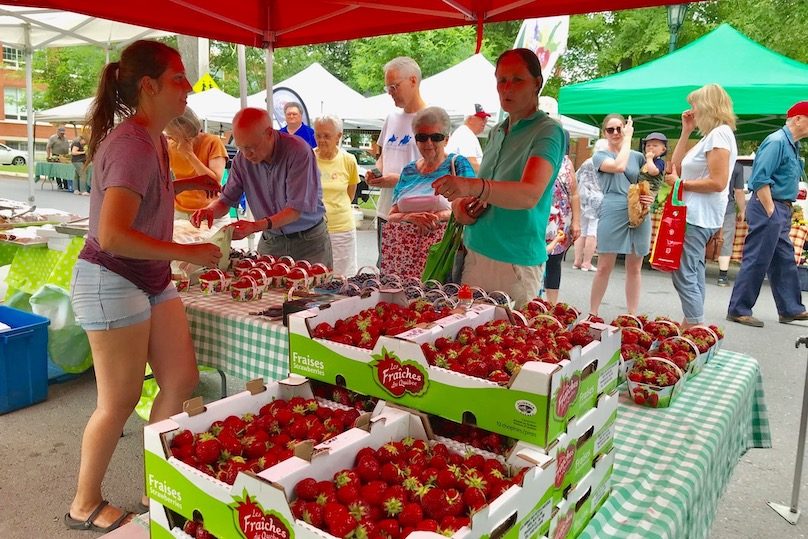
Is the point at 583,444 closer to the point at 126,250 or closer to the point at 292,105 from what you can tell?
the point at 126,250

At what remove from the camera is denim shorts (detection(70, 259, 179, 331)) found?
2.09 meters

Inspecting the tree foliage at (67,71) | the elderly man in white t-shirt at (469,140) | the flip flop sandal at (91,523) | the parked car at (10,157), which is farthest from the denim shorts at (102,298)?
the parked car at (10,157)

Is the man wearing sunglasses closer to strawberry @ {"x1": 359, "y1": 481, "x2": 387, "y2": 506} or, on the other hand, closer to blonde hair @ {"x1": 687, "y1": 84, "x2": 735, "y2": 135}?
blonde hair @ {"x1": 687, "y1": 84, "x2": 735, "y2": 135}

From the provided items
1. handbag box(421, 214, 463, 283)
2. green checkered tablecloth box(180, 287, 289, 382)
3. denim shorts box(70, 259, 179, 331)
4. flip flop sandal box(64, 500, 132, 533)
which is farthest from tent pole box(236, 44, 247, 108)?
flip flop sandal box(64, 500, 132, 533)

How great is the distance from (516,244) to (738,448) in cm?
109

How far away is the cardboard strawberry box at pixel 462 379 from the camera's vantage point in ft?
4.08

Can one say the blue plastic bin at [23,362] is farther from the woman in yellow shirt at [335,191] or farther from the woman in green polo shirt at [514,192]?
the woman in green polo shirt at [514,192]

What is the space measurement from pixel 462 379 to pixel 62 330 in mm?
3368

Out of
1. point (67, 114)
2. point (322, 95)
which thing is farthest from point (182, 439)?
point (67, 114)

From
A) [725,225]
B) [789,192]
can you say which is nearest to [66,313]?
[789,192]

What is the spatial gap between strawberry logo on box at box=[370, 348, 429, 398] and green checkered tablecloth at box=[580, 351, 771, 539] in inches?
18.5

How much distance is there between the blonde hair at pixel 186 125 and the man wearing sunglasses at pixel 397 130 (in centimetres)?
112

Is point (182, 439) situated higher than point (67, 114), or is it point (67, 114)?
point (67, 114)

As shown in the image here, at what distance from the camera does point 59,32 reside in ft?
27.5
